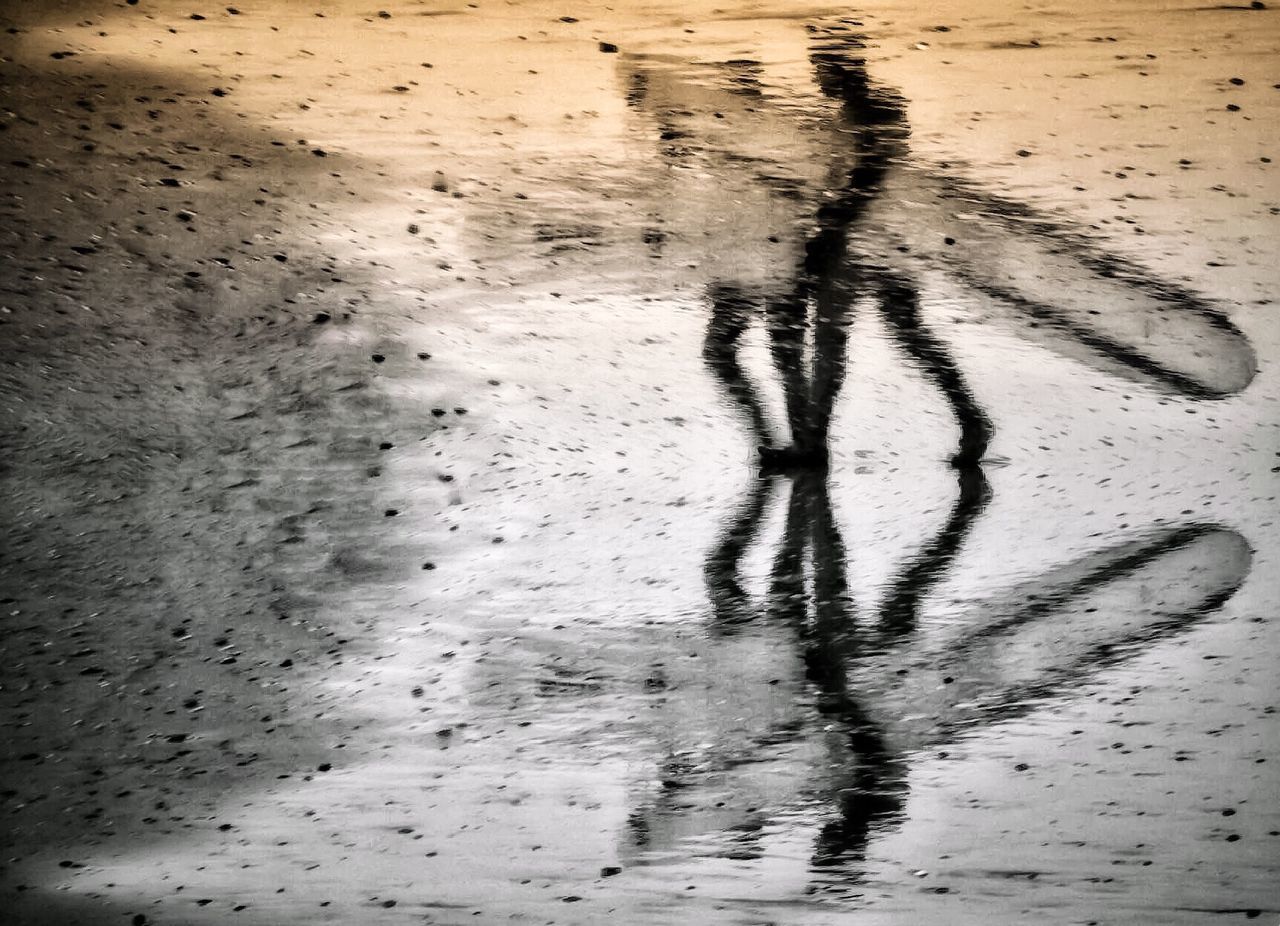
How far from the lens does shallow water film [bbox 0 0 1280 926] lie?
0.56 metres

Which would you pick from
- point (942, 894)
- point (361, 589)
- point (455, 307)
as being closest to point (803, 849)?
point (942, 894)

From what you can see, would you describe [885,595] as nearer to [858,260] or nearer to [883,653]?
[883,653]

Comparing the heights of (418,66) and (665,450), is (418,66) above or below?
above

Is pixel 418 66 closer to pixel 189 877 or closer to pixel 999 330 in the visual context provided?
pixel 999 330

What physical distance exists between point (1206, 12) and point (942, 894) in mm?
744

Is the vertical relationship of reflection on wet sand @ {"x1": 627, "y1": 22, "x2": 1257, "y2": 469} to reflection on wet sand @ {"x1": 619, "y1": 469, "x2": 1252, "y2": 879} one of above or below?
above

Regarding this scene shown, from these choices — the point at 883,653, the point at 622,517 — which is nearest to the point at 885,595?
the point at 883,653

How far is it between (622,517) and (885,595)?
211 millimetres

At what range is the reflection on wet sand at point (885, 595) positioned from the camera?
570 millimetres

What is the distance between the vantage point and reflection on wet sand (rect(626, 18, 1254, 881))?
22.4 inches

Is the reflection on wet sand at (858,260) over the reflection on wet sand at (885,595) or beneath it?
over

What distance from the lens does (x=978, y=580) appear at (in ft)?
1.88

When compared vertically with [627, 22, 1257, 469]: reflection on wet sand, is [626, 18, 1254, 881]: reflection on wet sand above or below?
below

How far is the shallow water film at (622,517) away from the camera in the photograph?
1.84 ft
